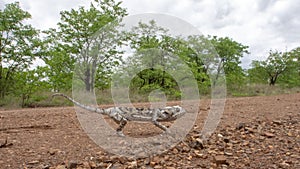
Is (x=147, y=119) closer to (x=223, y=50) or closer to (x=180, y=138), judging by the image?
(x=180, y=138)

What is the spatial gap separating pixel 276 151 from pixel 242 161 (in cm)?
45

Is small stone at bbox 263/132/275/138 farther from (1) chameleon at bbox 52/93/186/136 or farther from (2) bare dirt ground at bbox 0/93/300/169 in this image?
(1) chameleon at bbox 52/93/186/136

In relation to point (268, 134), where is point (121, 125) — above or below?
above

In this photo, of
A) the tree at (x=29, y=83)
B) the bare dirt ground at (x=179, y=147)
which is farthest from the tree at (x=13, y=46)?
the bare dirt ground at (x=179, y=147)

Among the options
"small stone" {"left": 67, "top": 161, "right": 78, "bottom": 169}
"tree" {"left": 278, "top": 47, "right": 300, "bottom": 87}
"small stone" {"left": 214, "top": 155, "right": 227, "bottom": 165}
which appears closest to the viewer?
"small stone" {"left": 67, "top": 161, "right": 78, "bottom": 169}

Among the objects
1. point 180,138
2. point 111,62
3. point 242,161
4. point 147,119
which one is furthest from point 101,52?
point 242,161

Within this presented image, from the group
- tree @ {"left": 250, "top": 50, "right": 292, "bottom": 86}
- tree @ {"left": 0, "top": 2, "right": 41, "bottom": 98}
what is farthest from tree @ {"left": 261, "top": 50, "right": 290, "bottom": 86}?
tree @ {"left": 0, "top": 2, "right": 41, "bottom": 98}

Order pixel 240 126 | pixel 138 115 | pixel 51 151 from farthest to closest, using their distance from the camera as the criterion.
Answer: pixel 240 126 → pixel 138 115 → pixel 51 151

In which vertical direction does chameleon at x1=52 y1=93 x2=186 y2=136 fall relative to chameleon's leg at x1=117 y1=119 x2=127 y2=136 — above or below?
above

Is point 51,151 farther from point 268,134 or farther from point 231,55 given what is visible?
point 231,55

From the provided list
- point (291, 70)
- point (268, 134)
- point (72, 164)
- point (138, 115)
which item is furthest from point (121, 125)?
point (291, 70)

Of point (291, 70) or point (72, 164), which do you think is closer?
point (72, 164)

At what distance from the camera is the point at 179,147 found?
2.90 m

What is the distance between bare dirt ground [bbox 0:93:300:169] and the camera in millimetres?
2504
